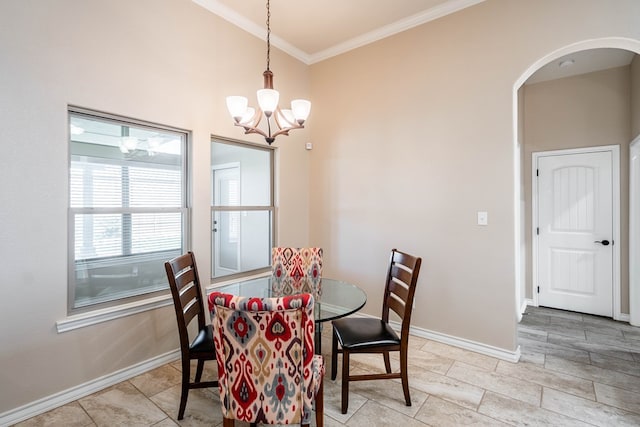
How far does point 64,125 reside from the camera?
2.11 meters

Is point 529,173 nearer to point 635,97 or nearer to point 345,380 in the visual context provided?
point 635,97

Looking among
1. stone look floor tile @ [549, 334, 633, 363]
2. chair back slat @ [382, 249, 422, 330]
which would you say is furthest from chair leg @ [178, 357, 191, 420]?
stone look floor tile @ [549, 334, 633, 363]

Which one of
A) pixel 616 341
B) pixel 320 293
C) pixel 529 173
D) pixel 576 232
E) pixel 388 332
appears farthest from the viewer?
pixel 529 173

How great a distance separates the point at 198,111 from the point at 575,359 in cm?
399

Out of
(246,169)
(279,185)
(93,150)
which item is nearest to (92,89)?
(93,150)

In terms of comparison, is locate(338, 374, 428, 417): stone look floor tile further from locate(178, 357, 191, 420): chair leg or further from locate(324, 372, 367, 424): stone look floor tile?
locate(178, 357, 191, 420): chair leg

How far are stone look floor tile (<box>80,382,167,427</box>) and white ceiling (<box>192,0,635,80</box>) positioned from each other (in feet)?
10.6

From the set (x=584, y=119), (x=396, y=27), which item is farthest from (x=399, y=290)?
(x=584, y=119)

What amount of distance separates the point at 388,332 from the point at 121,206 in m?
2.24

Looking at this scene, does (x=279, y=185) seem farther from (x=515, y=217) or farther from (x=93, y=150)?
(x=515, y=217)

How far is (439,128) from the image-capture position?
3.04m

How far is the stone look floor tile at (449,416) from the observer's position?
190 centimetres

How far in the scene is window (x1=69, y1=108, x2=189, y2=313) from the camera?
→ 2262mm

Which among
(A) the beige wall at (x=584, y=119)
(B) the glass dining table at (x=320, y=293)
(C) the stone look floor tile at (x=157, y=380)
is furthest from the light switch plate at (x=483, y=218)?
(C) the stone look floor tile at (x=157, y=380)
